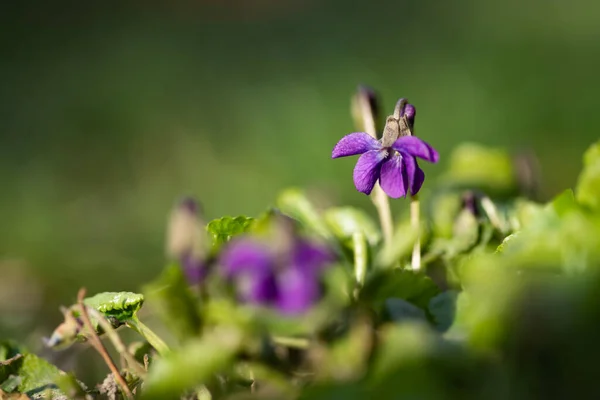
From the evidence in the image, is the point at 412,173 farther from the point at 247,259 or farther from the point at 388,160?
the point at 247,259

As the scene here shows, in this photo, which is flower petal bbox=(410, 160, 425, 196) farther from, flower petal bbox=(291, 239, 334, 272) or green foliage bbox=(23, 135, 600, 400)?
flower petal bbox=(291, 239, 334, 272)

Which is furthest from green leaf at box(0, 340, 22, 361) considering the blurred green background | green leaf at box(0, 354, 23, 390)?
the blurred green background

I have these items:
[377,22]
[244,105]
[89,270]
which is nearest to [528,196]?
[89,270]

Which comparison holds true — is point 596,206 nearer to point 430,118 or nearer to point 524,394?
point 524,394

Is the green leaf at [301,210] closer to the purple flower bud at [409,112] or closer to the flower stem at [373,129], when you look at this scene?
the flower stem at [373,129]

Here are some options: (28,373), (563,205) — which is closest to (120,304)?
(28,373)

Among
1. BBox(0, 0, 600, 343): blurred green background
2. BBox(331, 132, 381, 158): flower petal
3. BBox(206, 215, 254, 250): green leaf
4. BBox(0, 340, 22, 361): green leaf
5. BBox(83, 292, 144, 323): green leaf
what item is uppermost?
BBox(0, 0, 600, 343): blurred green background
